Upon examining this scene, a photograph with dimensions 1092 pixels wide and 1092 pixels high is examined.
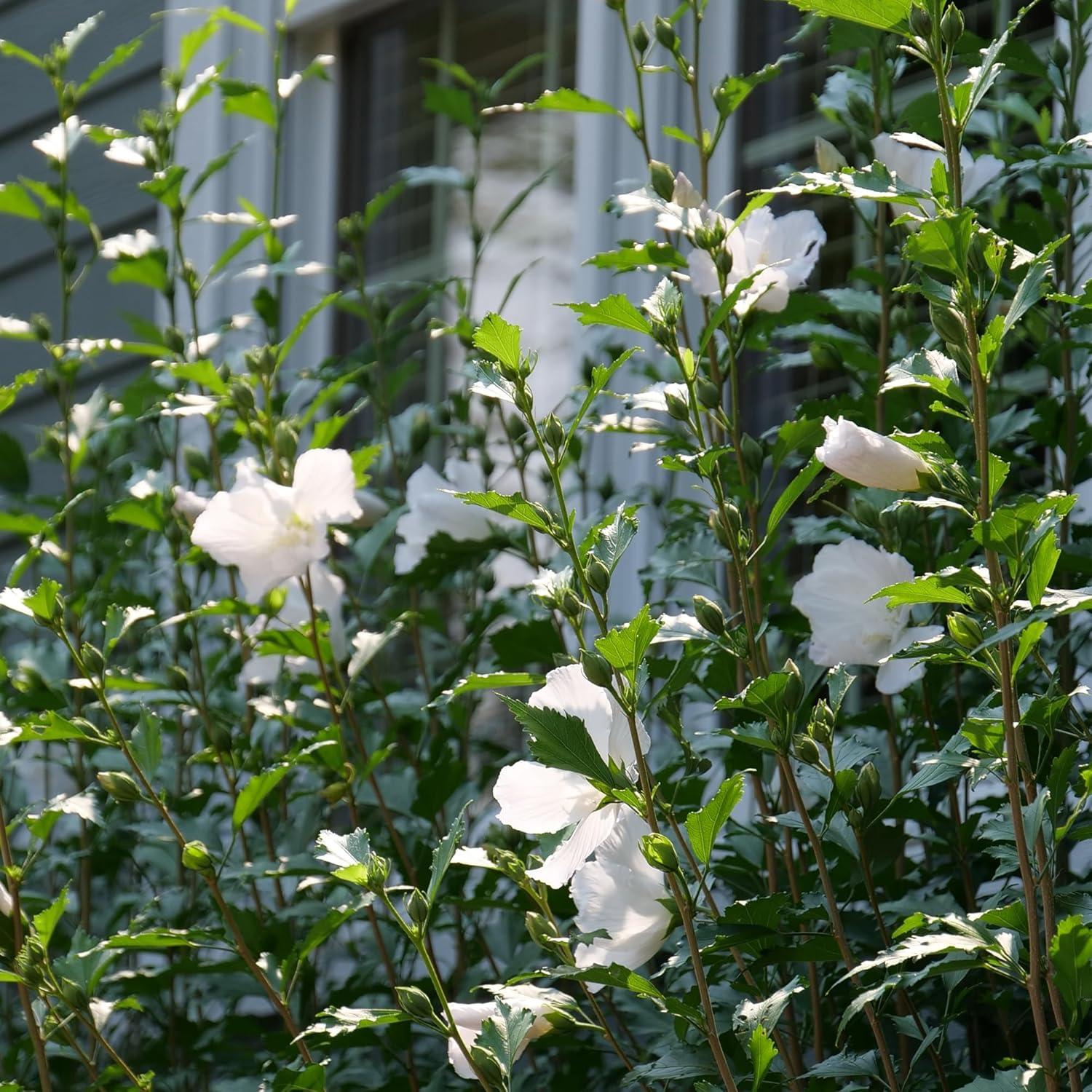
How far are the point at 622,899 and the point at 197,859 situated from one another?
1.11ft

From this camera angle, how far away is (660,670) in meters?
1.28

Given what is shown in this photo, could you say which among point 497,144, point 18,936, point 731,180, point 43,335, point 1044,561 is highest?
point 497,144

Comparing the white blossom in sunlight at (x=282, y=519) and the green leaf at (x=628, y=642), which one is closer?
the green leaf at (x=628, y=642)

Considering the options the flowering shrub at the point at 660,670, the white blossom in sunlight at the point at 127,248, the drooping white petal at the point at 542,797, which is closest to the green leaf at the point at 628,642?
the flowering shrub at the point at 660,670

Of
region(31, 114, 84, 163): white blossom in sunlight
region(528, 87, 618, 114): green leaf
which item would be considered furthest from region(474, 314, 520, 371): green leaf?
region(31, 114, 84, 163): white blossom in sunlight

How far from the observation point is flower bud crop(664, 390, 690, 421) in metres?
1.01

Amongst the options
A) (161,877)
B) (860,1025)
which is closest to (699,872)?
(860,1025)

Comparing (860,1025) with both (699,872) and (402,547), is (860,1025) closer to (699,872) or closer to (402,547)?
(699,872)

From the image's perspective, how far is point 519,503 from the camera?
889 mm

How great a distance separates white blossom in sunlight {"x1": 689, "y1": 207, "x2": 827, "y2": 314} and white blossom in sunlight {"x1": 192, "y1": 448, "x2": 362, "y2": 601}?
34 centimetres

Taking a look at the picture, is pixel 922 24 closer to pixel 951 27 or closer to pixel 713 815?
pixel 951 27

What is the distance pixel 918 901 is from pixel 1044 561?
382 mm

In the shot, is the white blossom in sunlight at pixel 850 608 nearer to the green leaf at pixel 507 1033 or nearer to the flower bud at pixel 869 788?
the flower bud at pixel 869 788

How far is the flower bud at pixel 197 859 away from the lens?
1.11m
